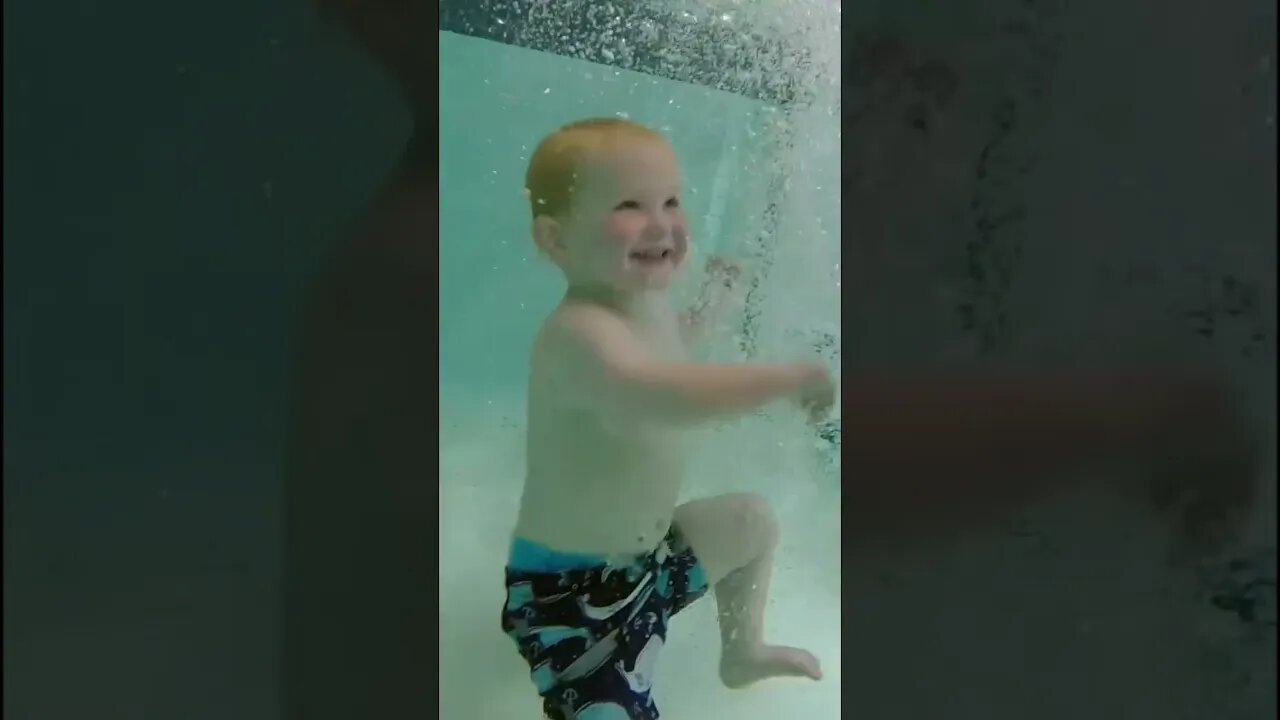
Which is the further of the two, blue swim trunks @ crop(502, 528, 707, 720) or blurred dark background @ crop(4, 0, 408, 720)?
blue swim trunks @ crop(502, 528, 707, 720)

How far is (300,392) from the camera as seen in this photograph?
53 cm

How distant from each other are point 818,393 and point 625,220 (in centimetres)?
24

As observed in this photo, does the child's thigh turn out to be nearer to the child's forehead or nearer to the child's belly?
the child's belly

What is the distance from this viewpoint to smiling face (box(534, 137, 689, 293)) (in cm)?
84

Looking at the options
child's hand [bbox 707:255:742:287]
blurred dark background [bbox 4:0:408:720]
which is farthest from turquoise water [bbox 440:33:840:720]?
blurred dark background [bbox 4:0:408:720]

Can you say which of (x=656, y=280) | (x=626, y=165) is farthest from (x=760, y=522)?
(x=626, y=165)

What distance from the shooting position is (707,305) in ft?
2.81

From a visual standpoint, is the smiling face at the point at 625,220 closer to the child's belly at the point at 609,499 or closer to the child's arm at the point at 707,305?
the child's arm at the point at 707,305

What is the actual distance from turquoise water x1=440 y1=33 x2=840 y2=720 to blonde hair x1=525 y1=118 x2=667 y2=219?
0.02 meters

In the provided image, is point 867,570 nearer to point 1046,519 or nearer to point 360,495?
point 1046,519

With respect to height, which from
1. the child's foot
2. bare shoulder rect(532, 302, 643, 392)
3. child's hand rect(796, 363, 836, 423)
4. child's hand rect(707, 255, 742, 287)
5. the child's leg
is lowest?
the child's foot

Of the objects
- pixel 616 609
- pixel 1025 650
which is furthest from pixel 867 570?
pixel 616 609

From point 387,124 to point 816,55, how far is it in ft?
1.28

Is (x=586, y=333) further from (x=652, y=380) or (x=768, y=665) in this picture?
(x=768, y=665)
